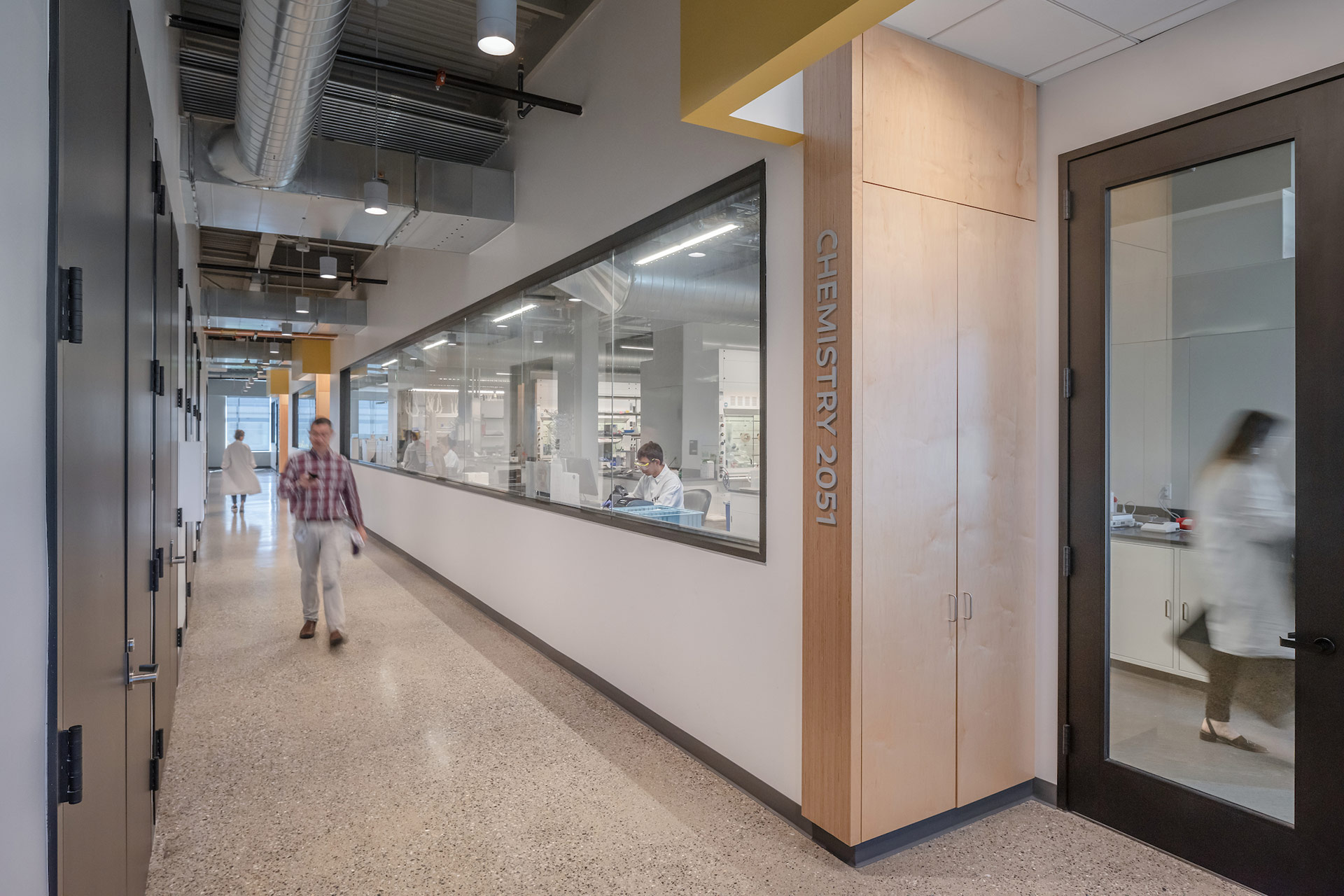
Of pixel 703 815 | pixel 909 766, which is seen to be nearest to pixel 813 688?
pixel 909 766

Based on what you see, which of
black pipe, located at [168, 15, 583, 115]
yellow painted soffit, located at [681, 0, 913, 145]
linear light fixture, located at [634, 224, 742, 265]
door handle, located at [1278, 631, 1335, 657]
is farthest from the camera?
black pipe, located at [168, 15, 583, 115]

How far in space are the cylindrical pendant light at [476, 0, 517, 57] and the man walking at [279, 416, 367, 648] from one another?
3.66 meters

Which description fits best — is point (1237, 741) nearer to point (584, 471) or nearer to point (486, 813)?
point (486, 813)

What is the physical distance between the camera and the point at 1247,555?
2660 mm

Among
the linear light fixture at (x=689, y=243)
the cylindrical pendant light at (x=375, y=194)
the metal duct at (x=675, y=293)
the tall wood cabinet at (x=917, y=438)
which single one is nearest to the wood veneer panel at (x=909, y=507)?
the tall wood cabinet at (x=917, y=438)

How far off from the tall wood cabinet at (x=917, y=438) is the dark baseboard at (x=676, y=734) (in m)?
0.18

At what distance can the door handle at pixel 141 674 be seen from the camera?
1.88m

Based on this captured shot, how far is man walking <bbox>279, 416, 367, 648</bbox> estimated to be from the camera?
5.65 m

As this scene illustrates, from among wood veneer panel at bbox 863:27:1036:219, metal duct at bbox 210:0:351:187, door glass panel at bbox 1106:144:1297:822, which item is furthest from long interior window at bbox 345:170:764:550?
metal duct at bbox 210:0:351:187

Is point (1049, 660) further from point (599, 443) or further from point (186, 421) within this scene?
point (186, 421)

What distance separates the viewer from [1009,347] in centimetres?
317

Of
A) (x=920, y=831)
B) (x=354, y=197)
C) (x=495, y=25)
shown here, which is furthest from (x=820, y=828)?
(x=354, y=197)

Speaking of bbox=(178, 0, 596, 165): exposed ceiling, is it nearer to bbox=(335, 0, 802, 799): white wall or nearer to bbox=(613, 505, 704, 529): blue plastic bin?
bbox=(335, 0, 802, 799): white wall

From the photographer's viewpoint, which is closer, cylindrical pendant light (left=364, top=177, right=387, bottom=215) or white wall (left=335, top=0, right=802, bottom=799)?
white wall (left=335, top=0, right=802, bottom=799)
